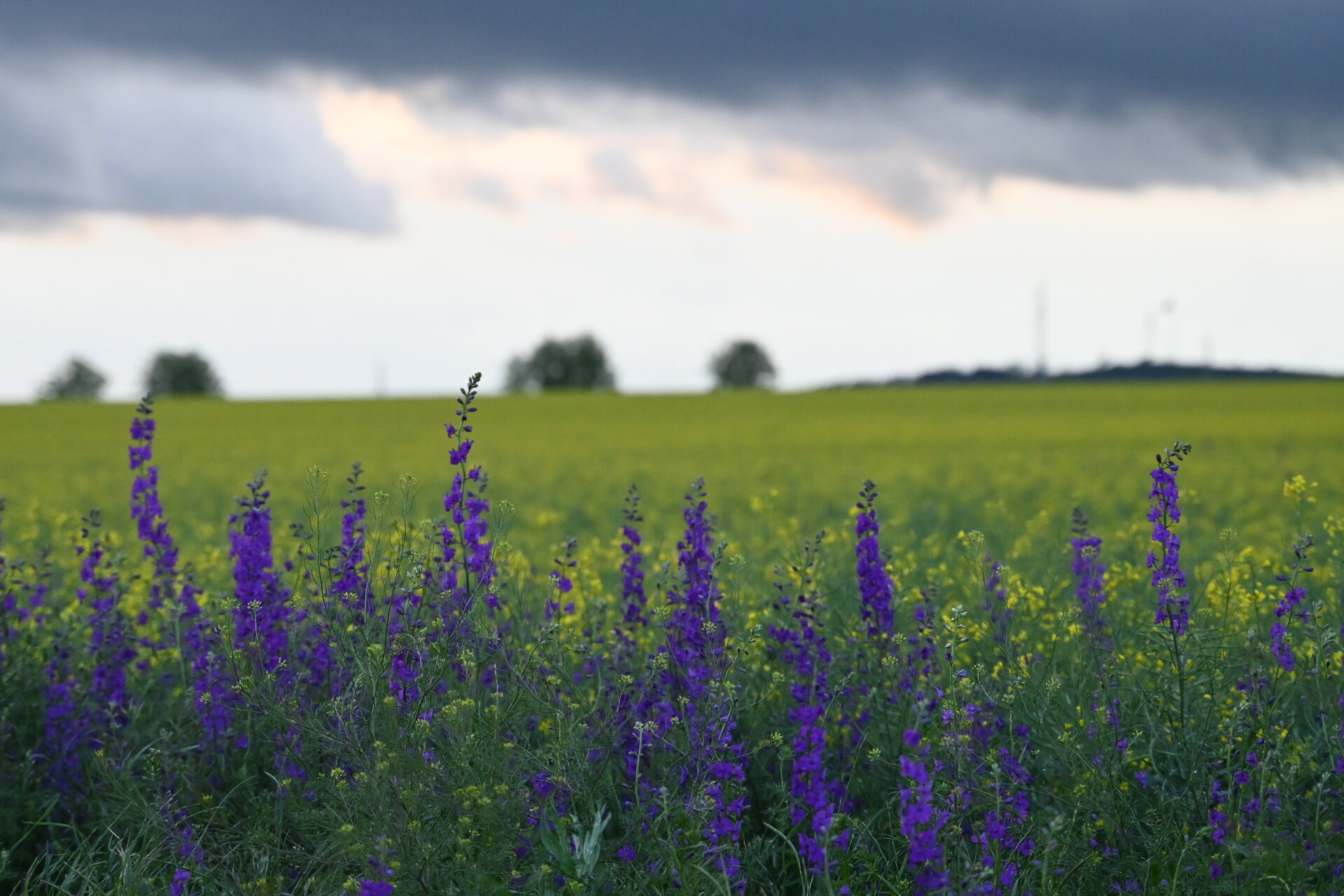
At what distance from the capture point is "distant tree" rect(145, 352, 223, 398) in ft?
353

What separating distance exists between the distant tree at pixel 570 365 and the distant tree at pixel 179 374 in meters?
33.9

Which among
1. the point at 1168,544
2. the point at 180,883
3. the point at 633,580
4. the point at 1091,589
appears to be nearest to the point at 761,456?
the point at 1091,589

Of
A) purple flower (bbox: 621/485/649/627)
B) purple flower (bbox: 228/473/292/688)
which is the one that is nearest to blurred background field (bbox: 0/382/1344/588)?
purple flower (bbox: 228/473/292/688)

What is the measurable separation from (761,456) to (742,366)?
91.8 metres

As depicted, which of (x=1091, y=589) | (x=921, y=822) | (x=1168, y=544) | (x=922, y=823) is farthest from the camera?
(x=1091, y=589)

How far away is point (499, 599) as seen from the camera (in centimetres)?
432

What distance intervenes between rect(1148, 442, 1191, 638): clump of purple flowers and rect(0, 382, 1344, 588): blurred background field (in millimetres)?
2650

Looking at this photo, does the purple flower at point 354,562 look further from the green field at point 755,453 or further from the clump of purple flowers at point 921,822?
the green field at point 755,453

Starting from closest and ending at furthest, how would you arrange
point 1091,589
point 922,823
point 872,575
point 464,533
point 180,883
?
point 922,823, point 180,883, point 464,533, point 872,575, point 1091,589

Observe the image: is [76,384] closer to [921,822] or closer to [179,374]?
[179,374]

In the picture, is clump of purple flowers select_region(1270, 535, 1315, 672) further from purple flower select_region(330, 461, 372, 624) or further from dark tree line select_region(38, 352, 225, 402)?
dark tree line select_region(38, 352, 225, 402)

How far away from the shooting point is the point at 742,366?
118 m

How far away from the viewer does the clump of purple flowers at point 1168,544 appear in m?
3.72

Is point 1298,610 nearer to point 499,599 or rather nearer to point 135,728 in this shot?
point 499,599
